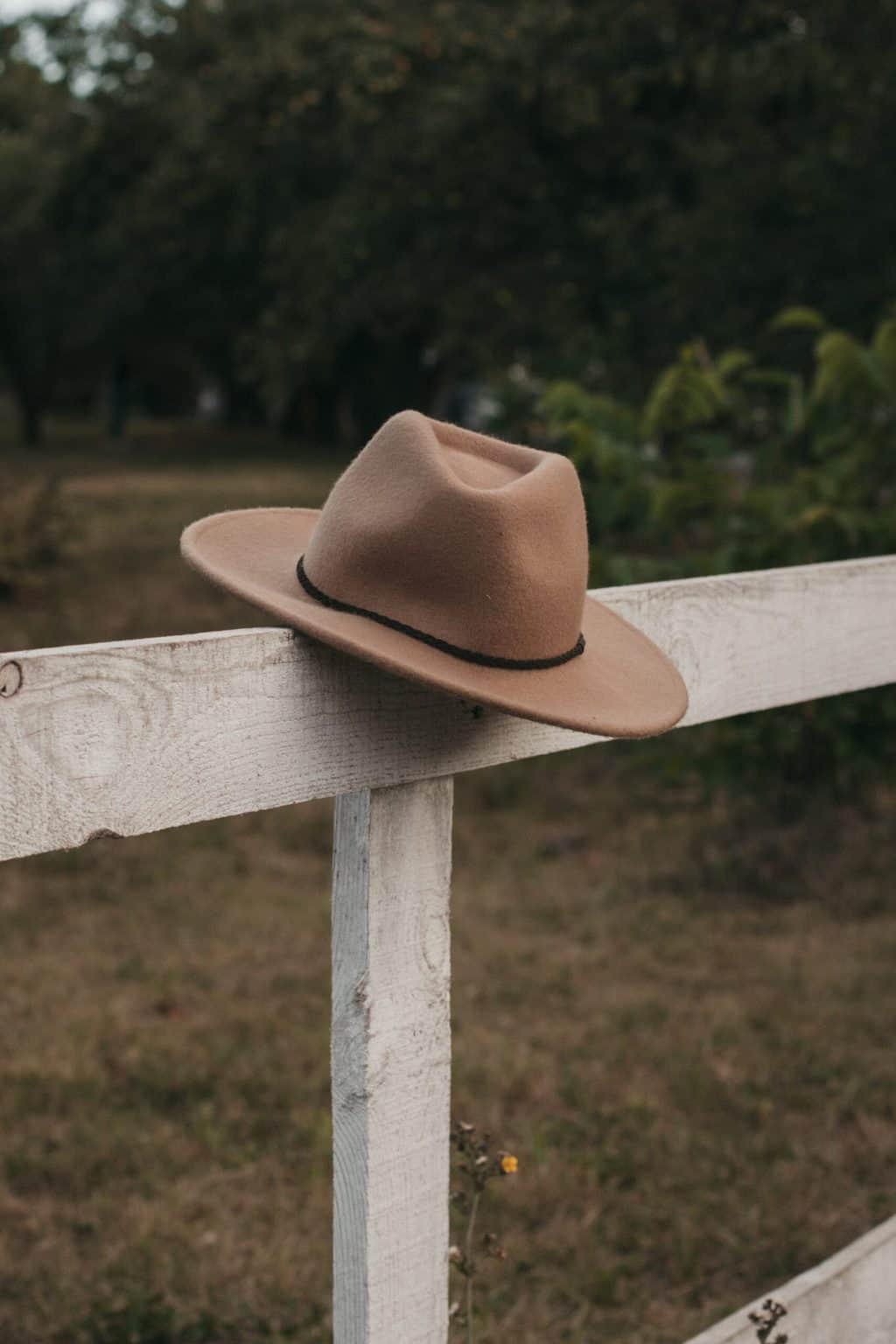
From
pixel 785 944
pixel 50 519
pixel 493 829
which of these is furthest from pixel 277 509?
pixel 50 519

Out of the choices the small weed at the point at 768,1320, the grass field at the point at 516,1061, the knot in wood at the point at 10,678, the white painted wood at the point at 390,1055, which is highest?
the knot in wood at the point at 10,678

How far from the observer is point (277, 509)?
1995 mm

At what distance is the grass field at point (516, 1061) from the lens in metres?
Answer: 2.81

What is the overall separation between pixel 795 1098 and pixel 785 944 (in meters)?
1.09

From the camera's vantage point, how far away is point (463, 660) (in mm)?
1596

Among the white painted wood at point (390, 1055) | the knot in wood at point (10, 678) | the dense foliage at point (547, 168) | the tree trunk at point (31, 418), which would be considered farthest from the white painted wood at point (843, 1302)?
the tree trunk at point (31, 418)

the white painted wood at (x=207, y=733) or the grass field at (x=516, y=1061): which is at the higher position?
the white painted wood at (x=207, y=733)

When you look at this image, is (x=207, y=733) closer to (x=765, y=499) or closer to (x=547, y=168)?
(x=765, y=499)

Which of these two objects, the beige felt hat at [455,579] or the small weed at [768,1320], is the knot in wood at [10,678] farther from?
the small weed at [768,1320]

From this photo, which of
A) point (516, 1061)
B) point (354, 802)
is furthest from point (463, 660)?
point (516, 1061)

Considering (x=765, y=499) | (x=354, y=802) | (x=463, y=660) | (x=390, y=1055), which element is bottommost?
(x=765, y=499)

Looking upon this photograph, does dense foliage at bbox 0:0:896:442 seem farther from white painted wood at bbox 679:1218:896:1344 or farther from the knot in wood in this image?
the knot in wood

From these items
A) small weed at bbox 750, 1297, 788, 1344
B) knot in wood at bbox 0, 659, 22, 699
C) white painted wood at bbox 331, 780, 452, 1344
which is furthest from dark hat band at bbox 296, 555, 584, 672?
small weed at bbox 750, 1297, 788, 1344

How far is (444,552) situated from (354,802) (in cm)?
29
